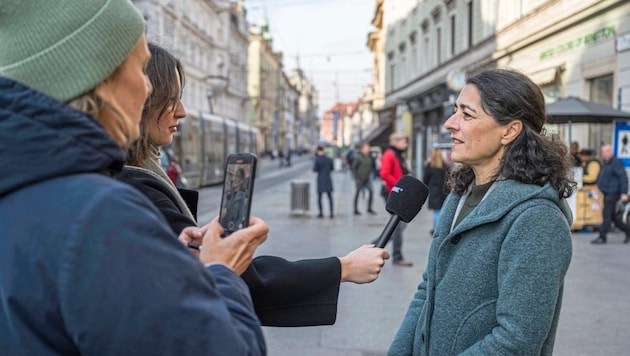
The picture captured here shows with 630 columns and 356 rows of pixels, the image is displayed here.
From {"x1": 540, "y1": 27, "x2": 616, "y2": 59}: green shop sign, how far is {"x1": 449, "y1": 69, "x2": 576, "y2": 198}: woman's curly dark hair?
458 inches

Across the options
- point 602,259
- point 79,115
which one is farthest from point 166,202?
point 602,259

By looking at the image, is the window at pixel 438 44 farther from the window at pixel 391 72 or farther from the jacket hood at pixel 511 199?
the jacket hood at pixel 511 199

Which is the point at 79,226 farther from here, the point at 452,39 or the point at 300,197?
the point at 452,39

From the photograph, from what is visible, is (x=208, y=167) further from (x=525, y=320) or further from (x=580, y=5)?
(x=525, y=320)

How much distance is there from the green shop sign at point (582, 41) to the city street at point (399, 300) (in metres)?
4.32

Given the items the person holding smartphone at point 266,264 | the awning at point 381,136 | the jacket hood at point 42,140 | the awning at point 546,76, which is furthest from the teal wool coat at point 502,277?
the awning at point 381,136

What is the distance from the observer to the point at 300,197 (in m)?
15.2

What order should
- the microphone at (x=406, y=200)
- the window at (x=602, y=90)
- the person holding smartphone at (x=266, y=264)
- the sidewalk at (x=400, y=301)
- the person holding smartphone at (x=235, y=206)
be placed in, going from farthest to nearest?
the window at (x=602, y=90)
the sidewalk at (x=400, y=301)
the microphone at (x=406, y=200)
the person holding smartphone at (x=266, y=264)
the person holding smartphone at (x=235, y=206)

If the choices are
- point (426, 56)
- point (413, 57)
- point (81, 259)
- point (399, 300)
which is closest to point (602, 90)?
point (399, 300)

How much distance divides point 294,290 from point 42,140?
993mm

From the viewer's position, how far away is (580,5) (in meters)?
13.1

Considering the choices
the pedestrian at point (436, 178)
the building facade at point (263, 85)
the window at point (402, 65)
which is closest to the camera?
the pedestrian at point (436, 178)

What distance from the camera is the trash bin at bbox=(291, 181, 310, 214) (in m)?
15.2

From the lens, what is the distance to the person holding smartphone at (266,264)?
1684 millimetres
